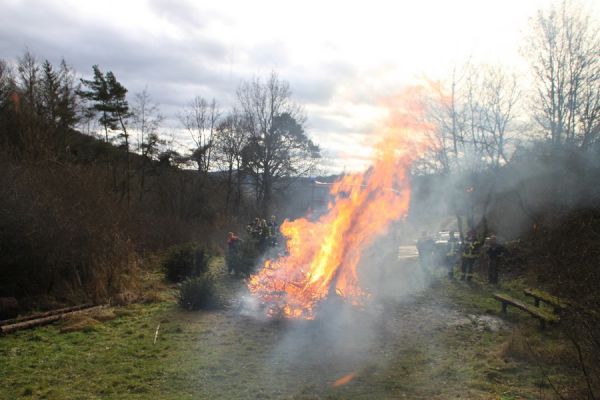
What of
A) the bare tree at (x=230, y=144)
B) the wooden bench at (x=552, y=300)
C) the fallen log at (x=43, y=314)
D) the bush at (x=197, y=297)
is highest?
the bare tree at (x=230, y=144)

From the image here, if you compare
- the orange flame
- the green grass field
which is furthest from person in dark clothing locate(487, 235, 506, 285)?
the orange flame

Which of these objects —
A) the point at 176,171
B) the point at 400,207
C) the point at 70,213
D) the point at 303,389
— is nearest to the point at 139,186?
the point at 176,171

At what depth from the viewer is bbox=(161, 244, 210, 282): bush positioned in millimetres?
13945

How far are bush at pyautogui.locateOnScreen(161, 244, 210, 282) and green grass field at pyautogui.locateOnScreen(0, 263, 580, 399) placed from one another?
14.5ft

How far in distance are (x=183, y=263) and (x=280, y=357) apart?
8357mm

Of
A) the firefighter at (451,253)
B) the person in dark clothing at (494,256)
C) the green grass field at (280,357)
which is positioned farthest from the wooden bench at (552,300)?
the firefighter at (451,253)

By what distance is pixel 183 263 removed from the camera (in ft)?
46.0

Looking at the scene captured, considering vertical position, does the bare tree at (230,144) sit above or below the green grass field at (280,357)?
above

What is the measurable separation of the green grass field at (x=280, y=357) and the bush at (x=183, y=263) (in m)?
4.42

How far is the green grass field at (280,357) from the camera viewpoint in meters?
5.24

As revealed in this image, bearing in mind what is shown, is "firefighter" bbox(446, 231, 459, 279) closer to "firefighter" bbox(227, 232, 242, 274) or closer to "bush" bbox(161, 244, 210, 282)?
"firefighter" bbox(227, 232, 242, 274)

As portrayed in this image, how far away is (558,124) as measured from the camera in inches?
680

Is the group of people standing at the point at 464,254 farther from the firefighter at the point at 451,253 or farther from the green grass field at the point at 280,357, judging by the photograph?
the green grass field at the point at 280,357

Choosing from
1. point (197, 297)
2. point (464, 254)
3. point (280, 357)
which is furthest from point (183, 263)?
point (464, 254)
